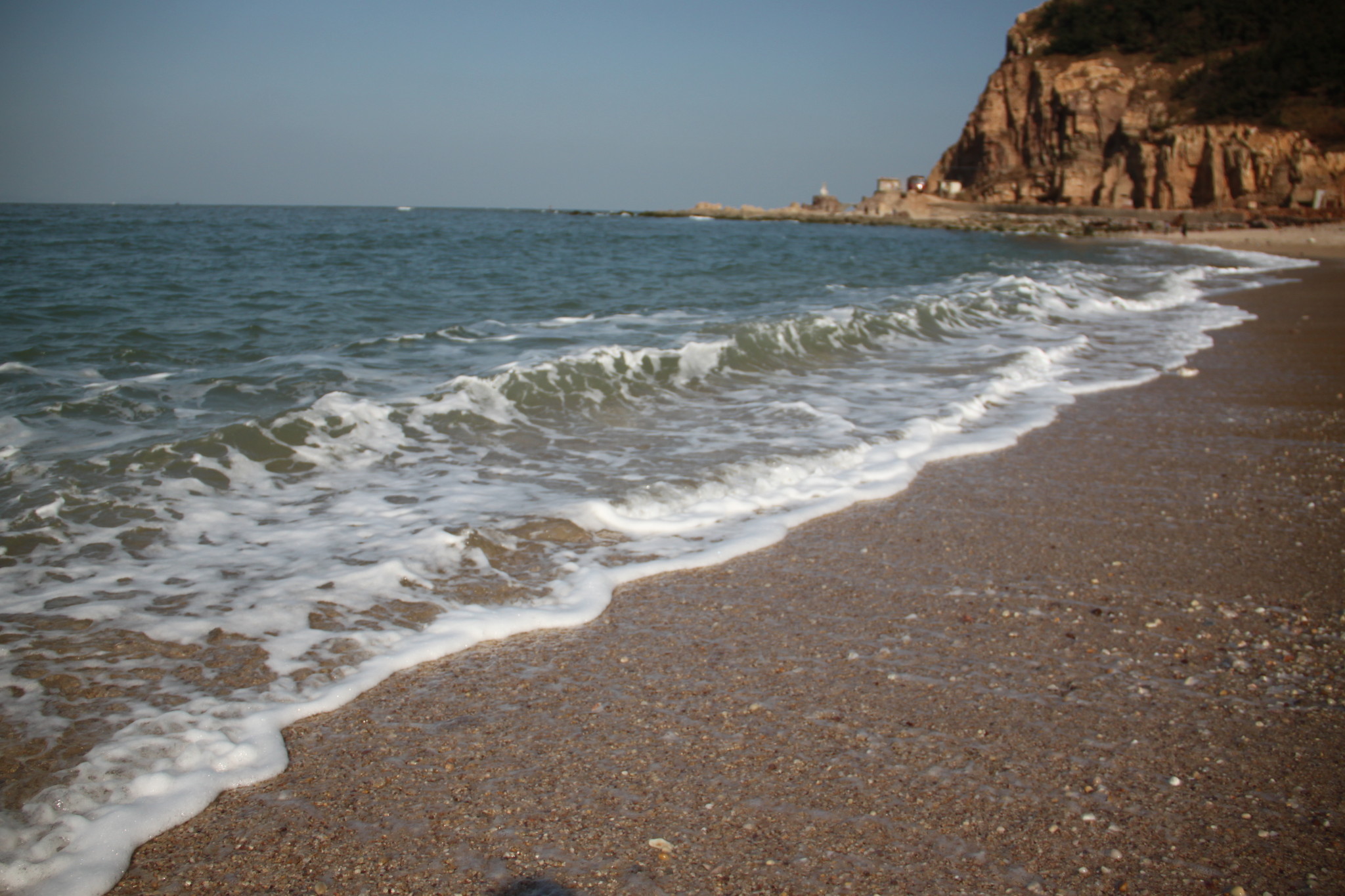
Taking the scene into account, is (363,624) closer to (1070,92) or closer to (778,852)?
(778,852)

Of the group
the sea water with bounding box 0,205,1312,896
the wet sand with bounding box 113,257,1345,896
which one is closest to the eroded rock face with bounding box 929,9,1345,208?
the sea water with bounding box 0,205,1312,896

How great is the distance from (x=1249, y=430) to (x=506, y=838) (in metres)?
6.36

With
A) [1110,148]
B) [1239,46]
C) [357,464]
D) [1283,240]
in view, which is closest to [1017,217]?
[1110,148]

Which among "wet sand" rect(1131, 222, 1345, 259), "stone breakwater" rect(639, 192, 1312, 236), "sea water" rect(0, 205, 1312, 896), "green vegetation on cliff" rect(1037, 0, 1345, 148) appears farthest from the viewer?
"green vegetation on cliff" rect(1037, 0, 1345, 148)

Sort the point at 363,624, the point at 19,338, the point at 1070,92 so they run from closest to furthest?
the point at 363,624, the point at 19,338, the point at 1070,92

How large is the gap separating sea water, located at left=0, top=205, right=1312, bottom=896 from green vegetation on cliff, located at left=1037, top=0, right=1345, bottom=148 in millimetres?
47052

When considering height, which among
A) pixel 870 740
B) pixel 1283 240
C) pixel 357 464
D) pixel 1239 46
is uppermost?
pixel 1239 46

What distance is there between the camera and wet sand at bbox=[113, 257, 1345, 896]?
6.16 ft

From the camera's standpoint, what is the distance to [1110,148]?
55094 mm

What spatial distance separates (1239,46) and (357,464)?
238ft

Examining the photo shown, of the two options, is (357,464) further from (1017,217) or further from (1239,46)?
(1239,46)

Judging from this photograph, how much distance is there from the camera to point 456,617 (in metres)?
3.08

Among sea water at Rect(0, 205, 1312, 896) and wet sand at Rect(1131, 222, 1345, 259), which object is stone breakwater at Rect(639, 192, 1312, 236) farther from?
sea water at Rect(0, 205, 1312, 896)

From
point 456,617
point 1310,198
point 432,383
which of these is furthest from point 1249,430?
point 1310,198
